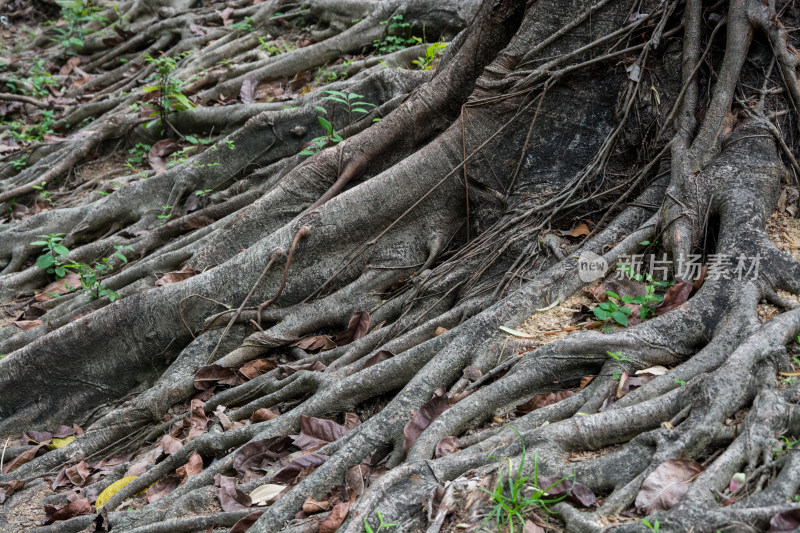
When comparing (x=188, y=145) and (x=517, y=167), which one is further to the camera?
(x=188, y=145)

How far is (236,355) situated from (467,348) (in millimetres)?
1632

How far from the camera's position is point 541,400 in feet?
8.98

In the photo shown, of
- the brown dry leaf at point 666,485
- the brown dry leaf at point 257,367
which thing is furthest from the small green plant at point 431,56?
the brown dry leaf at point 666,485

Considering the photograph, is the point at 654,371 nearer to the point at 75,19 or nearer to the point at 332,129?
the point at 332,129

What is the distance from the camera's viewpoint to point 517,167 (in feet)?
12.9

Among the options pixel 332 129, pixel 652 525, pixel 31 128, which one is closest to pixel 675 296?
pixel 652 525

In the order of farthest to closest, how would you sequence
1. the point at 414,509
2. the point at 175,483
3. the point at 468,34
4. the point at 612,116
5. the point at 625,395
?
the point at 468,34
the point at 612,116
the point at 175,483
the point at 625,395
the point at 414,509

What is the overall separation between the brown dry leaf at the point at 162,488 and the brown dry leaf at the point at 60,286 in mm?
2806

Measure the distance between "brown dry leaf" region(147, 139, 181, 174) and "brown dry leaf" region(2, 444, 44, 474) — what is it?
3.17 meters

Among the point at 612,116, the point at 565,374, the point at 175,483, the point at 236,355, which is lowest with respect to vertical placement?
the point at 175,483

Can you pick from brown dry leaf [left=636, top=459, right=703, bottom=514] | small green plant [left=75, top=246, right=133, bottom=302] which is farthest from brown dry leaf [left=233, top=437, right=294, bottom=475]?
small green plant [left=75, top=246, right=133, bottom=302]

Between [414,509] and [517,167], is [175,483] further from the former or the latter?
[517,167]

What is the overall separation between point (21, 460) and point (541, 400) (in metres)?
3.23

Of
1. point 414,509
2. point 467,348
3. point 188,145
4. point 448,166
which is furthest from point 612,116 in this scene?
point 188,145
